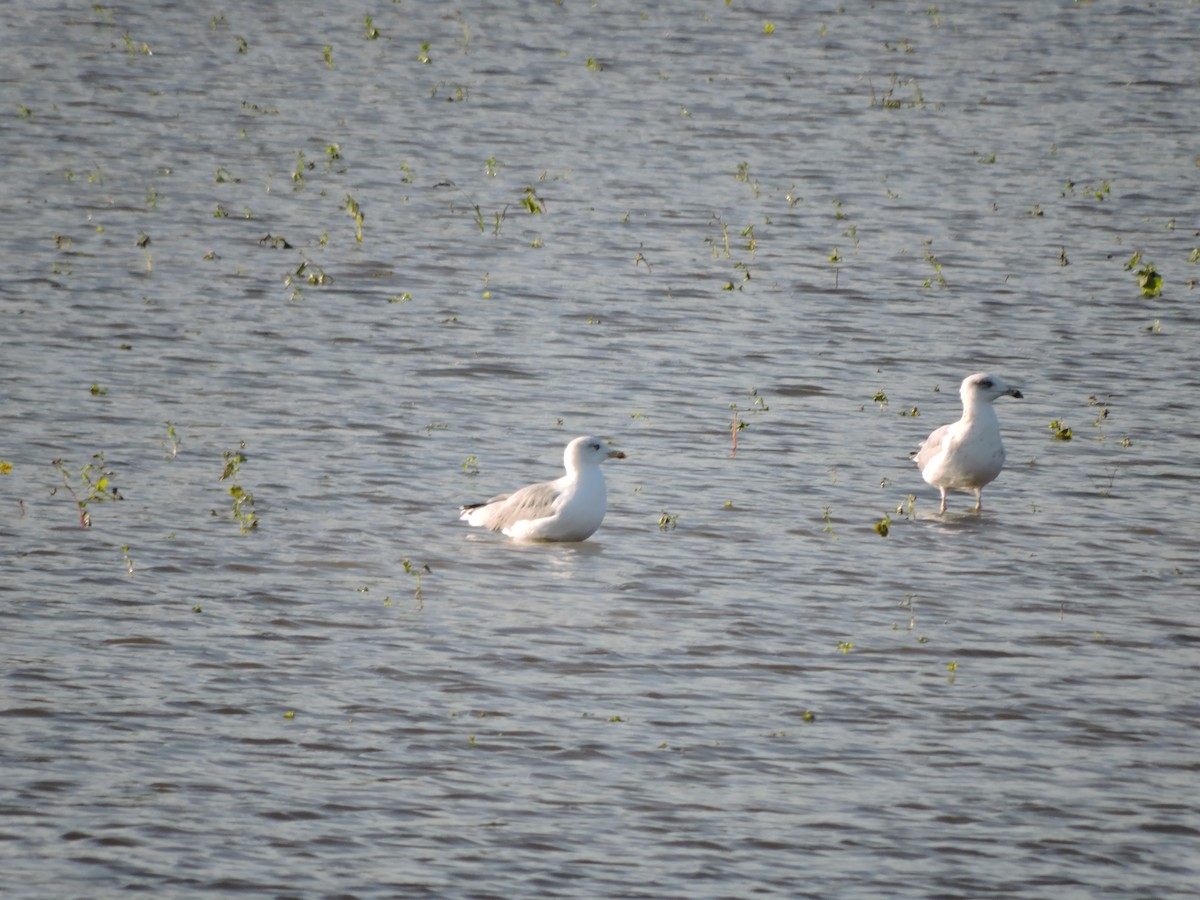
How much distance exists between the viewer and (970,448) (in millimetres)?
15016

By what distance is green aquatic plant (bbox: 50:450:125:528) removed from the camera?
45.1ft

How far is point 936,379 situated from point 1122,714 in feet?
26.5

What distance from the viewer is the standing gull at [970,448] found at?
1502 centimetres

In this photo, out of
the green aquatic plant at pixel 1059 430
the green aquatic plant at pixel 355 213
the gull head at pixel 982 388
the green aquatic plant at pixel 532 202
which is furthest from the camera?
the green aquatic plant at pixel 532 202

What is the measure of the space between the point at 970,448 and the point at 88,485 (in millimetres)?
6491

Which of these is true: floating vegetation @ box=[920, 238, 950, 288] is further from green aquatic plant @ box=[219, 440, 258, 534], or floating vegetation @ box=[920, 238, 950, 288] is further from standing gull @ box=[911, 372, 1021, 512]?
green aquatic plant @ box=[219, 440, 258, 534]

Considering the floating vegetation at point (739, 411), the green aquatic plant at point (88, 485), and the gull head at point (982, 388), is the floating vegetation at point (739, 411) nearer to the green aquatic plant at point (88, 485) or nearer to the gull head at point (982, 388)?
the gull head at point (982, 388)

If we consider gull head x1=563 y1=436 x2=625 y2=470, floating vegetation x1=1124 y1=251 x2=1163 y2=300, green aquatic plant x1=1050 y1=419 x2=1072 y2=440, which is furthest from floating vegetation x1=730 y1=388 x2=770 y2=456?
floating vegetation x1=1124 y1=251 x2=1163 y2=300

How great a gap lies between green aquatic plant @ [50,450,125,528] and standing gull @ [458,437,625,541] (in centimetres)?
254

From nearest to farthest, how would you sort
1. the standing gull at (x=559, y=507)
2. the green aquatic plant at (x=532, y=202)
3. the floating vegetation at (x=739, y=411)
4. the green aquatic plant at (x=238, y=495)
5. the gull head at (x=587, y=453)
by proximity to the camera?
1. the green aquatic plant at (x=238, y=495)
2. the standing gull at (x=559, y=507)
3. the gull head at (x=587, y=453)
4. the floating vegetation at (x=739, y=411)
5. the green aquatic plant at (x=532, y=202)

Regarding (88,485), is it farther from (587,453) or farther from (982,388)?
(982,388)

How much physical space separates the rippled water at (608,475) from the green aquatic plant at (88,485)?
2.5 inches

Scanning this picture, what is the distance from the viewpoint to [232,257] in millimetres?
21891

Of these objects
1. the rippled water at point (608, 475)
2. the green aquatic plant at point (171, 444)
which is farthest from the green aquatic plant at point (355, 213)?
the green aquatic plant at point (171, 444)
